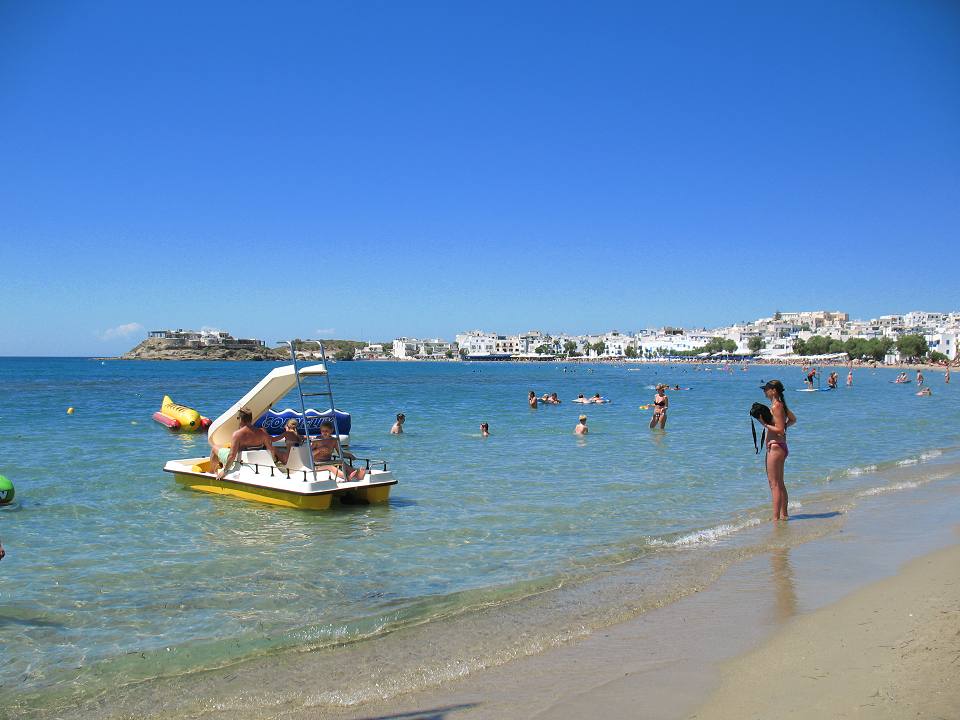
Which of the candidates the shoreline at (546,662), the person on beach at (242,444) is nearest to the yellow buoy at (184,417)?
the person on beach at (242,444)

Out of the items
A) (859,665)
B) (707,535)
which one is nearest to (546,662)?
(859,665)

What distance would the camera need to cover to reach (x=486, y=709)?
4.89m

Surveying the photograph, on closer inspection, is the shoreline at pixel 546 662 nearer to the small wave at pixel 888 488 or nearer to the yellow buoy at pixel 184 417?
the small wave at pixel 888 488

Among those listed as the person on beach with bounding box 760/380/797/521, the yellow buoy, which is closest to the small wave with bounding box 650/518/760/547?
the person on beach with bounding box 760/380/797/521

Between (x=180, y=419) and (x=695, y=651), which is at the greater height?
(x=180, y=419)

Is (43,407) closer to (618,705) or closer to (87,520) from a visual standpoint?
(87,520)

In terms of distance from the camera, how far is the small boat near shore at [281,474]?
38.3 feet

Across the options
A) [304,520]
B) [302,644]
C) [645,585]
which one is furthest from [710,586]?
[304,520]

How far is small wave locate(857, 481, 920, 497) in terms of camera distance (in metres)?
13.5

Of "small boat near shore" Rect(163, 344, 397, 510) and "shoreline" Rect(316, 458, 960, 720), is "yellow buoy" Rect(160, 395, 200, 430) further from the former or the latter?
"shoreline" Rect(316, 458, 960, 720)

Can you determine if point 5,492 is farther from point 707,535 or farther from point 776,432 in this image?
point 776,432

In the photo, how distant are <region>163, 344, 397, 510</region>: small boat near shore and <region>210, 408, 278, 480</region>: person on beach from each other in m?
0.09

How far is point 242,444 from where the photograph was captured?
13.1 meters

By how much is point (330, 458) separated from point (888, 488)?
10.5 m
